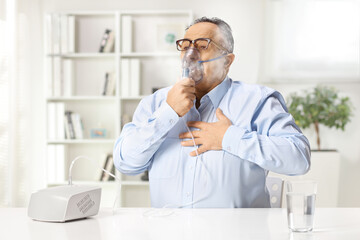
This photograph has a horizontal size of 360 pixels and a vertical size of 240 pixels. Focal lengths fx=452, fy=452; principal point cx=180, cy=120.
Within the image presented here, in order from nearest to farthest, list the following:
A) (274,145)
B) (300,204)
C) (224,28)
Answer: (300,204), (274,145), (224,28)

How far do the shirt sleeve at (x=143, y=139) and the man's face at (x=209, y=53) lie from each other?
0.77 ft

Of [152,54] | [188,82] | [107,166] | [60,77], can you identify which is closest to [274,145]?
[188,82]

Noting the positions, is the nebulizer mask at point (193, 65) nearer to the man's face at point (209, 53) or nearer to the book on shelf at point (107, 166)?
the man's face at point (209, 53)

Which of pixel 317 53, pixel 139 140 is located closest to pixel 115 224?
pixel 139 140

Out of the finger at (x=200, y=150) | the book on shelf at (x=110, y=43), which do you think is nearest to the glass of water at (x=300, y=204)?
the finger at (x=200, y=150)

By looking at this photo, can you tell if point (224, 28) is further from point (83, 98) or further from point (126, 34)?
point (83, 98)

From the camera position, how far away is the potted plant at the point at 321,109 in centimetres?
400

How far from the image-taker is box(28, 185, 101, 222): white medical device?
1.34m

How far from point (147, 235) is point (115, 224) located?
0.16m

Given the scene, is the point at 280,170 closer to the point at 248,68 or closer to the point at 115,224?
the point at 115,224

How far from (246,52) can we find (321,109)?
904mm

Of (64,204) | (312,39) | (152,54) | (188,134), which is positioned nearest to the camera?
(64,204)

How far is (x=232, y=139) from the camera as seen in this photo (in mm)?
1667

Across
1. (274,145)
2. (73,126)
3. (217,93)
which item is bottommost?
(73,126)
